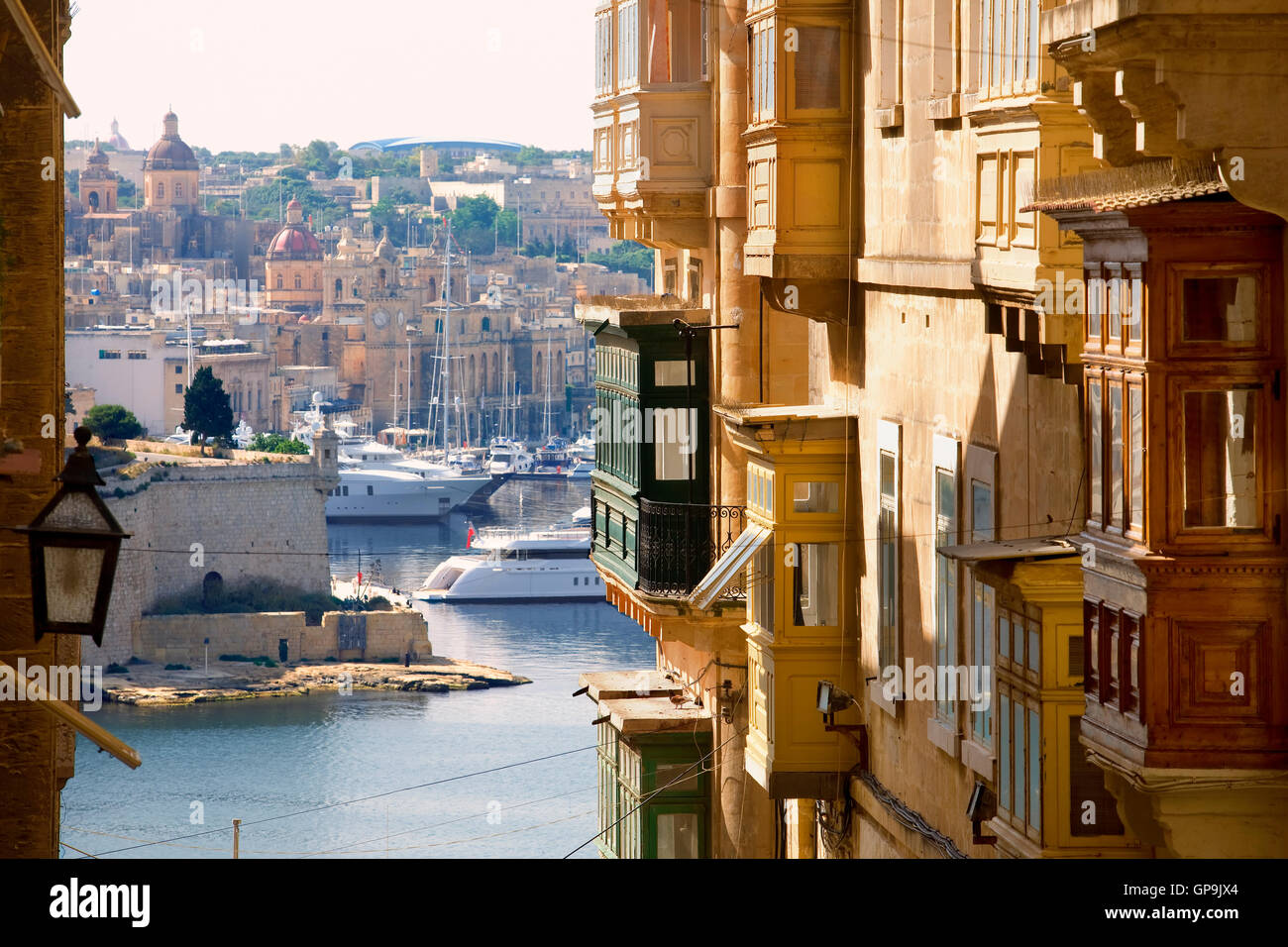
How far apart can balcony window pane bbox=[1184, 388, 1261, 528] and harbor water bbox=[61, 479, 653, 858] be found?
2074 cm

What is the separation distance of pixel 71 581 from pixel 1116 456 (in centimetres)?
209

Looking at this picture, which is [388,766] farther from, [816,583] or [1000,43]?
[1000,43]

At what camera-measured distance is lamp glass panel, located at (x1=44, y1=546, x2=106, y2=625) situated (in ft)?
14.0

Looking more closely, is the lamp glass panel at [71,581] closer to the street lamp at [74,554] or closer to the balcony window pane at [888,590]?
the street lamp at [74,554]

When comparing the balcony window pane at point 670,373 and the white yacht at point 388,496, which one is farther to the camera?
the white yacht at point 388,496

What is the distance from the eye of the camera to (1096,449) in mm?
4969

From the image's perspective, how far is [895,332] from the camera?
26.9 feet

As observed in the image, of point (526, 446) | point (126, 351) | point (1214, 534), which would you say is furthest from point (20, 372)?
point (526, 446)

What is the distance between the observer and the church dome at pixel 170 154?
113 metres

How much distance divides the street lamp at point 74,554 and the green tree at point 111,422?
54.2 m

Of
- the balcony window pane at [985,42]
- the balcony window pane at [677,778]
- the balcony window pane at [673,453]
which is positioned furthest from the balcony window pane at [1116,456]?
the balcony window pane at [673,453]

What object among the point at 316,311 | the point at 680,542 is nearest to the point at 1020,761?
the point at 680,542
